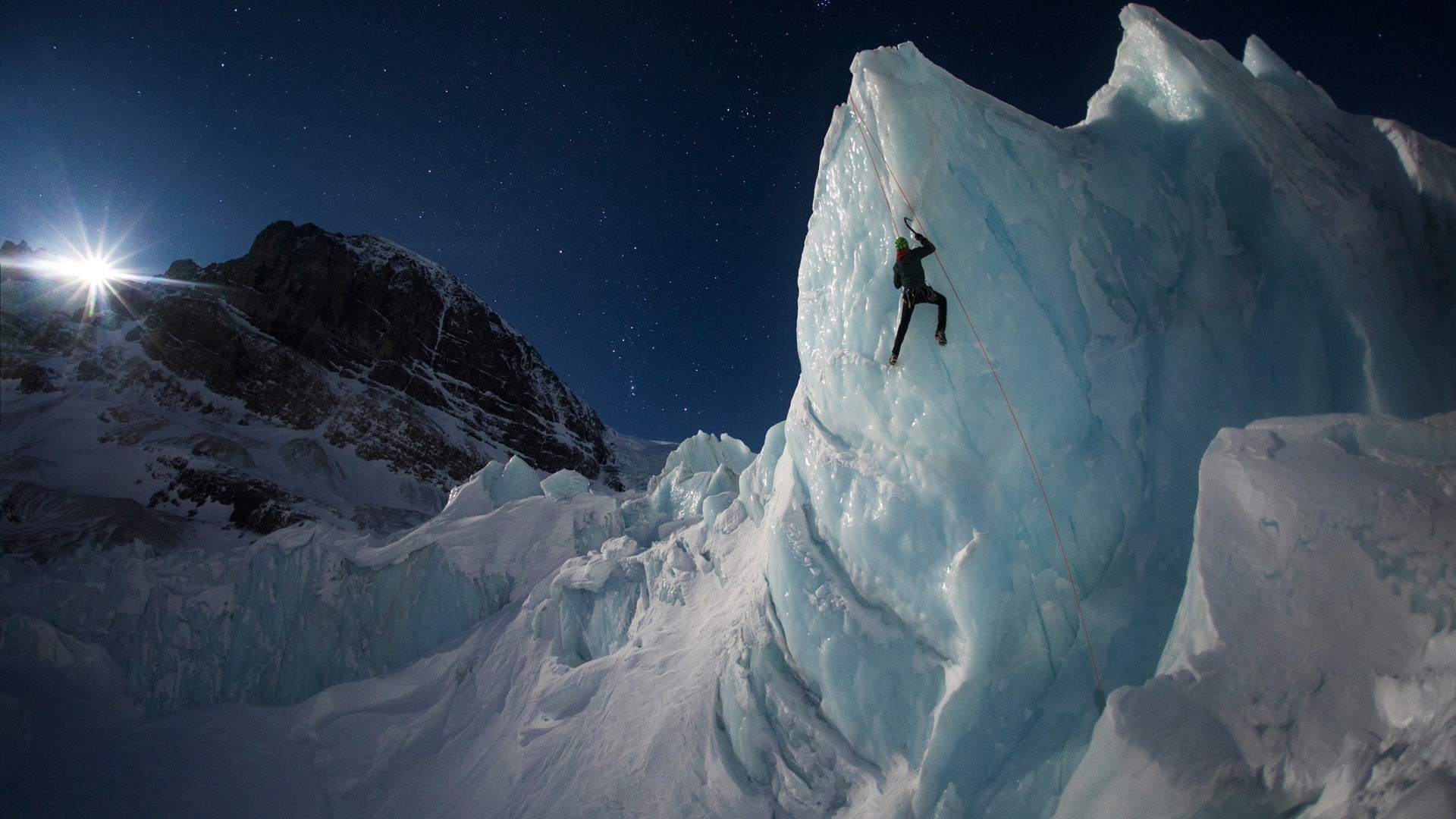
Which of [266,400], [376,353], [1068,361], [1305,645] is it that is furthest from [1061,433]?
[376,353]

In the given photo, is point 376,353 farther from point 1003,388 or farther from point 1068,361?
point 1068,361

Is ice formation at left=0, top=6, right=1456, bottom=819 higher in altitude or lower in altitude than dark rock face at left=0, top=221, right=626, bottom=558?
lower

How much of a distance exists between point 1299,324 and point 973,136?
294 centimetres

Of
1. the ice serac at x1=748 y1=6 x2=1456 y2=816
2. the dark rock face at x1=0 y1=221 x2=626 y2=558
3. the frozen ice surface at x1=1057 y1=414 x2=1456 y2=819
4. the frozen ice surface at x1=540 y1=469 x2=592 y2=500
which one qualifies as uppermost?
the dark rock face at x1=0 y1=221 x2=626 y2=558

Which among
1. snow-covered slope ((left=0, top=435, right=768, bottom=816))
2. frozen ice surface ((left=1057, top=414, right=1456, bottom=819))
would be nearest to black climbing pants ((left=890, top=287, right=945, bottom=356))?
frozen ice surface ((left=1057, top=414, right=1456, bottom=819))

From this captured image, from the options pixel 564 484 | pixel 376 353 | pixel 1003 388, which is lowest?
pixel 1003 388

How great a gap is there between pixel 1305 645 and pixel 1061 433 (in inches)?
76.9

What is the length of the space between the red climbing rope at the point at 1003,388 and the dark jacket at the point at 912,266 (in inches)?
11.7

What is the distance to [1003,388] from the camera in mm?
4484

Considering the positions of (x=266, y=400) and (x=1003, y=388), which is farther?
(x=266, y=400)

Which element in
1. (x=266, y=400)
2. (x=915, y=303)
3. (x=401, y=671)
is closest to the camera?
(x=915, y=303)

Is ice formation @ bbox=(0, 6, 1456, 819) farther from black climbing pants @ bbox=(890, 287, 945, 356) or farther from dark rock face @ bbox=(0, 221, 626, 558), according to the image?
dark rock face @ bbox=(0, 221, 626, 558)

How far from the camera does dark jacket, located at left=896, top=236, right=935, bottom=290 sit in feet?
14.6

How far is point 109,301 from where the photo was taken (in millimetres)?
51531
